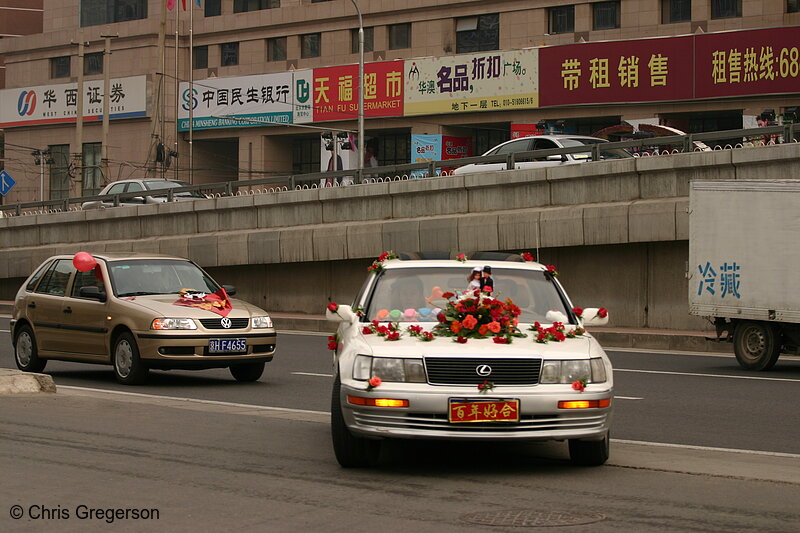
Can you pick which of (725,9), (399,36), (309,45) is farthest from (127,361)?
(309,45)

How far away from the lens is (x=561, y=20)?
48.5 m

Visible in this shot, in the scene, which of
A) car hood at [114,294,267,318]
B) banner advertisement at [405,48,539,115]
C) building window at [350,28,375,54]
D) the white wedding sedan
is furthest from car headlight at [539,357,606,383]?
building window at [350,28,375,54]

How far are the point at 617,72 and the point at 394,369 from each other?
1495 inches

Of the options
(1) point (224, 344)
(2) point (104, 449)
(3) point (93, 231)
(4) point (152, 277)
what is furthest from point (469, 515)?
(3) point (93, 231)

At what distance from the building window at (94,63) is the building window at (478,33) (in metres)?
21.1

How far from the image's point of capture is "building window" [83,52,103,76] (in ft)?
207

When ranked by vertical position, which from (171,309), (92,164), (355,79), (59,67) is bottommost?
(171,309)

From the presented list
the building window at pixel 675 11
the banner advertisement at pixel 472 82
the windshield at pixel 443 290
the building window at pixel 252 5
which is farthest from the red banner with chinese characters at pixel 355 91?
the windshield at pixel 443 290

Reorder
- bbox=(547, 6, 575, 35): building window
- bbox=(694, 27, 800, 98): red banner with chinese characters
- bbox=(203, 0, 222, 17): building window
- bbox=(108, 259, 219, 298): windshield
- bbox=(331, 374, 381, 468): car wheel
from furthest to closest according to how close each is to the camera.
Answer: bbox=(203, 0, 222, 17): building window → bbox=(547, 6, 575, 35): building window → bbox=(694, 27, 800, 98): red banner with chinese characters → bbox=(108, 259, 219, 298): windshield → bbox=(331, 374, 381, 468): car wheel

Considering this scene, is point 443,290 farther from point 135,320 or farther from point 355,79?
point 355,79

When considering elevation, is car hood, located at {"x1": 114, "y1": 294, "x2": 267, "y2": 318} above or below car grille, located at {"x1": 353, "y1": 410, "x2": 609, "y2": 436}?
above

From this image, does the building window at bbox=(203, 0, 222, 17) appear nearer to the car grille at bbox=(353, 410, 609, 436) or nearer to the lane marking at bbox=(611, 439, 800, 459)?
the lane marking at bbox=(611, 439, 800, 459)

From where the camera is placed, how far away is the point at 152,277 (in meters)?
15.9

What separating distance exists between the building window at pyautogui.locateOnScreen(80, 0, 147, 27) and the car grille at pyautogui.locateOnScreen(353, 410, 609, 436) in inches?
2271
